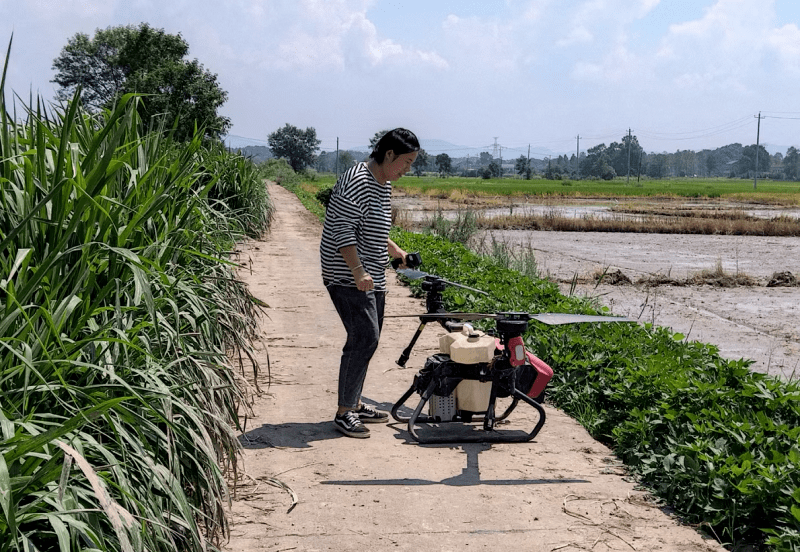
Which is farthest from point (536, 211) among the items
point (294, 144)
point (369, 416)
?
point (294, 144)

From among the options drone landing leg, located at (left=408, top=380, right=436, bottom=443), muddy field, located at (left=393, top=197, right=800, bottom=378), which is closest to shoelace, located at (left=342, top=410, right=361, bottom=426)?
drone landing leg, located at (left=408, top=380, right=436, bottom=443)

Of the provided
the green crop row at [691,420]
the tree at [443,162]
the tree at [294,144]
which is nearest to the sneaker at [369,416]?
the green crop row at [691,420]

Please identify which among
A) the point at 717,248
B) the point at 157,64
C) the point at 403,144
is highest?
the point at 157,64

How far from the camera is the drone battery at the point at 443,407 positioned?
5254 mm

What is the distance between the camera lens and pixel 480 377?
5047mm

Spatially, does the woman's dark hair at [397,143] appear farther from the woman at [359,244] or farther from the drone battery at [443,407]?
the drone battery at [443,407]

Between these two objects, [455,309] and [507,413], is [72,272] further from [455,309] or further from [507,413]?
[455,309]

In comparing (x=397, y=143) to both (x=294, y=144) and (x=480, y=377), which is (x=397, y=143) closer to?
(x=480, y=377)

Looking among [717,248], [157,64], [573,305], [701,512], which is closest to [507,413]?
[701,512]

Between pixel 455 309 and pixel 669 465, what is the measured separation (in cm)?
505

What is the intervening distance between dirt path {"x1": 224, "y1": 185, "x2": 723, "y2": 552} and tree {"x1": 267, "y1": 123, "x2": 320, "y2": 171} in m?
152

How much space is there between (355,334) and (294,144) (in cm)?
15522

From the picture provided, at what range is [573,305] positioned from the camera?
857cm

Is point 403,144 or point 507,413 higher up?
point 403,144
